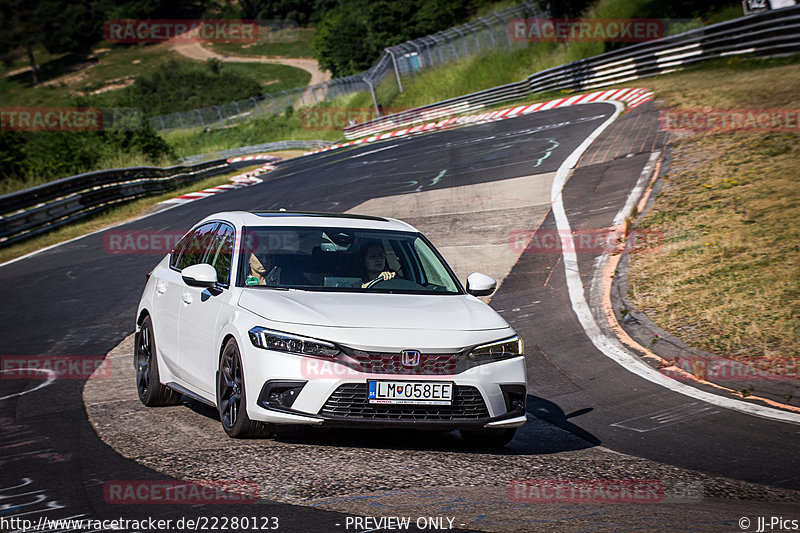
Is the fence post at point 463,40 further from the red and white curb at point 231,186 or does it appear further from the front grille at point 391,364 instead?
the front grille at point 391,364

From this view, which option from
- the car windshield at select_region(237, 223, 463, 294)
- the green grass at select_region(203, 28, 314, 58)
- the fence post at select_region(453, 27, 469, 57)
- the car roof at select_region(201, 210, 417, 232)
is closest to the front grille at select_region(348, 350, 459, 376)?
the car windshield at select_region(237, 223, 463, 294)

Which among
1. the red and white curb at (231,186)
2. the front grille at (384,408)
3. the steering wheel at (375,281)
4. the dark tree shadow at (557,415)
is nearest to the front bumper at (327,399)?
the front grille at (384,408)

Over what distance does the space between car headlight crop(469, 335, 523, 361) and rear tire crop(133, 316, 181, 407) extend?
2973mm

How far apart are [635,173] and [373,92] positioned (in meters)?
39.1

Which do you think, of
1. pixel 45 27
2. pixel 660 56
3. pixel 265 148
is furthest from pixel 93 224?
pixel 45 27

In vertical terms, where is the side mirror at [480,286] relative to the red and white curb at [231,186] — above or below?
above

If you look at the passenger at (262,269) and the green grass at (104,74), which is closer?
the passenger at (262,269)

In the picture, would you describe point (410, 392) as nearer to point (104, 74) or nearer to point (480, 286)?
point (480, 286)

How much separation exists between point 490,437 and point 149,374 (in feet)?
10.3

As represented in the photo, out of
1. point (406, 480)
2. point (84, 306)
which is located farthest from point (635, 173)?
point (406, 480)

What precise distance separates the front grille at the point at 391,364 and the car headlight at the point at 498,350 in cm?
29

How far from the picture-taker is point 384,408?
5.86 meters

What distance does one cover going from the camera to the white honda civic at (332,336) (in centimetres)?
584

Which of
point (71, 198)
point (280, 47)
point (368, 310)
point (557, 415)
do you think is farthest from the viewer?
point (280, 47)
